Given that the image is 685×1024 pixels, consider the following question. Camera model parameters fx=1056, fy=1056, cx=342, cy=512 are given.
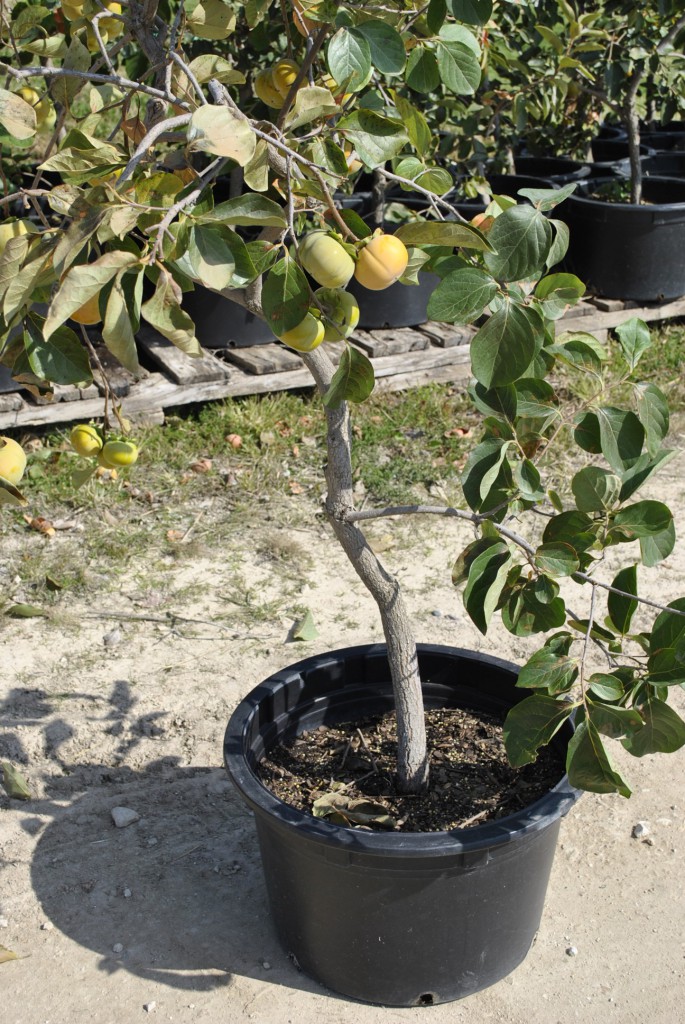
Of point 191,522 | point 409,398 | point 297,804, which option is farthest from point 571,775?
point 409,398

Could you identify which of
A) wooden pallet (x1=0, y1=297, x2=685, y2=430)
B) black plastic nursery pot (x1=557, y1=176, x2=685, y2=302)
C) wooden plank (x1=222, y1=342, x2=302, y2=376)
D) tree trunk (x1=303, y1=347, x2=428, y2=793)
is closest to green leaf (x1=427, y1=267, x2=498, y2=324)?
tree trunk (x1=303, y1=347, x2=428, y2=793)

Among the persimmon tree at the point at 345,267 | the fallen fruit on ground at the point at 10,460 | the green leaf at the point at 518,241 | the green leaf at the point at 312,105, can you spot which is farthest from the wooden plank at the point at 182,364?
the green leaf at the point at 518,241

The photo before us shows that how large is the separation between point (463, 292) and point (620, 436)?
341 millimetres

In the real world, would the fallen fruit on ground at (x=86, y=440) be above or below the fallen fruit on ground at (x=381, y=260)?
below

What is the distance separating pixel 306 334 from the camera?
1104 millimetres

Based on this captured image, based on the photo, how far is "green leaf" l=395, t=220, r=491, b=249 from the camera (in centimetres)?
107

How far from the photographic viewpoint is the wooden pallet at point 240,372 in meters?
3.35

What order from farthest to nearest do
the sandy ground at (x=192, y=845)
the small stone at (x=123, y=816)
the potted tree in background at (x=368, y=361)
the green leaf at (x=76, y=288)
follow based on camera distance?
the small stone at (x=123, y=816) < the sandy ground at (x=192, y=845) < the potted tree in background at (x=368, y=361) < the green leaf at (x=76, y=288)

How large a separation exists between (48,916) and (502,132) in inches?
153

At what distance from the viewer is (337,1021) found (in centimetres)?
170

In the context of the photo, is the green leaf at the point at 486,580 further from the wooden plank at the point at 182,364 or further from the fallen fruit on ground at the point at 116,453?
the wooden plank at the point at 182,364

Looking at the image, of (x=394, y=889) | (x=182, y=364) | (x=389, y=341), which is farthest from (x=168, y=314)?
(x=389, y=341)

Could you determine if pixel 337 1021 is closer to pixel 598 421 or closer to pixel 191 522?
pixel 598 421

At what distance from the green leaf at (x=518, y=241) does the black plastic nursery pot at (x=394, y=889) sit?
2.70 feet
